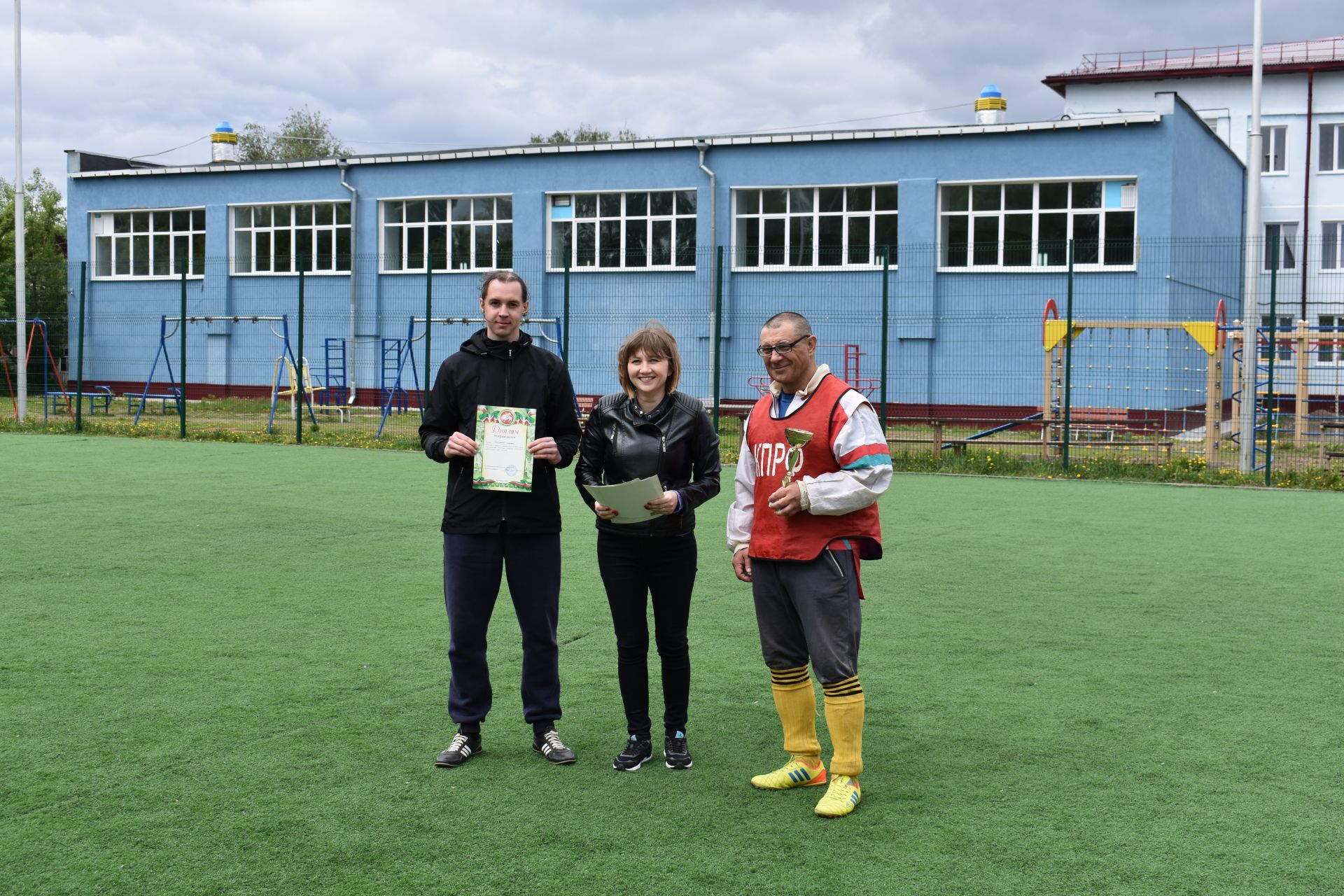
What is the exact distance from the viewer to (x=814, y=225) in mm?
26734

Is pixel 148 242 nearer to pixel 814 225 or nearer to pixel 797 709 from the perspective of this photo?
pixel 814 225

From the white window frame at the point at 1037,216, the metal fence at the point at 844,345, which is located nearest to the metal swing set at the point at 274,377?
the metal fence at the point at 844,345

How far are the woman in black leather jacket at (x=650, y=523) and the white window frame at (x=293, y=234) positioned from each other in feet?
86.1

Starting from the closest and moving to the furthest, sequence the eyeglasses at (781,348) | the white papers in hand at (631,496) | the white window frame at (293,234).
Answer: the eyeglasses at (781,348)
the white papers in hand at (631,496)
the white window frame at (293,234)

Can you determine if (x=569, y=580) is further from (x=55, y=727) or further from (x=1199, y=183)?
(x=1199, y=183)

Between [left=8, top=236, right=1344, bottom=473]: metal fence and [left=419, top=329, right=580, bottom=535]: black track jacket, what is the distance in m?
12.0

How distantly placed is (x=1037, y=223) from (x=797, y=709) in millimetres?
22164

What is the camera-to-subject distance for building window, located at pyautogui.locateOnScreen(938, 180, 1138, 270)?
24609mm

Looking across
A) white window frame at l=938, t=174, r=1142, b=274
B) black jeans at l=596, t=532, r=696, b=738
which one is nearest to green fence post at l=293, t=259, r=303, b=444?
white window frame at l=938, t=174, r=1142, b=274

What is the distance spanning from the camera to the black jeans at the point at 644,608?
4.79m

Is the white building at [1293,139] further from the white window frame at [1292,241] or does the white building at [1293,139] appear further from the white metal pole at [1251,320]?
the white metal pole at [1251,320]

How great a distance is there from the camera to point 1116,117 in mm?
24328

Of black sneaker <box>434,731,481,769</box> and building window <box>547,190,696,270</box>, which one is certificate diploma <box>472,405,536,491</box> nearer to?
black sneaker <box>434,731,481,769</box>

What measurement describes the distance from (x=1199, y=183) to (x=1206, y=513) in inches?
655
